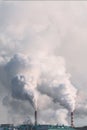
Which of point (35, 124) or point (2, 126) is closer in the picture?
point (35, 124)

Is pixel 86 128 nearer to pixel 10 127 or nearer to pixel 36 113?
pixel 36 113

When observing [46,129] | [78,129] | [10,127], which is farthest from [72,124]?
[10,127]

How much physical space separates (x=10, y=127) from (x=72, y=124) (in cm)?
2196

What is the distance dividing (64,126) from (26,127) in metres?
12.7

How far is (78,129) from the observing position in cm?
12775

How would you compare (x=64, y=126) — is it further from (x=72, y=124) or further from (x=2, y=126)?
(x=2, y=126)

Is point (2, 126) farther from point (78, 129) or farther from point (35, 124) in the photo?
point (78, 129)

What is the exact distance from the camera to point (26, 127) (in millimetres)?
127750

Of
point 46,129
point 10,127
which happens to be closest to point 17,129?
point 10,127

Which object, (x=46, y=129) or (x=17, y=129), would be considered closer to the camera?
(x=46, y=129)

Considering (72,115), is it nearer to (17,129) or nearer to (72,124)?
(72,124)

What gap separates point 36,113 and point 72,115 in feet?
47.8

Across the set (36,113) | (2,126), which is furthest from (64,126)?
(2,126)

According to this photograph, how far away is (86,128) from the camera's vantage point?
426ft
